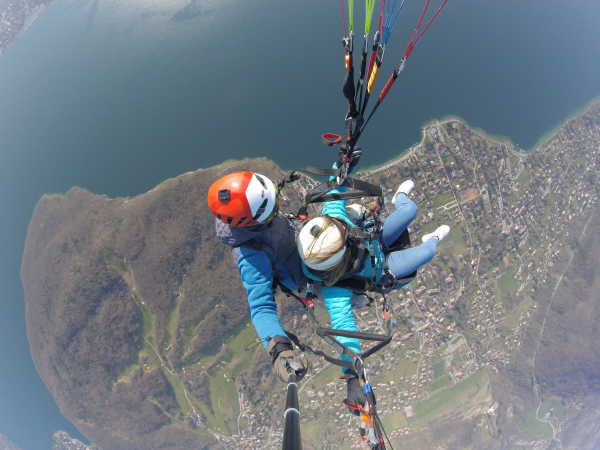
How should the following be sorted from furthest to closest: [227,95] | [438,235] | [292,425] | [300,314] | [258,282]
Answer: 1. [227,95]
2. [300,314]
3. [438,235]
4. [258,282]
5. [292,425]

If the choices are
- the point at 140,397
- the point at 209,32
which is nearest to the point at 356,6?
the point at 209,32

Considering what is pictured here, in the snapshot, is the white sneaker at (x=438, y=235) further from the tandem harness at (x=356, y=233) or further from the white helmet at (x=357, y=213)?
the white helmet at (x=357, y=213)

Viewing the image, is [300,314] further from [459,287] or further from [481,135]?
[481,135]

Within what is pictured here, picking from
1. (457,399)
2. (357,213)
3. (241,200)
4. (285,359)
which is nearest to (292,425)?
(285,359)

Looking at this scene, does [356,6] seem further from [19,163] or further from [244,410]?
[244,410]

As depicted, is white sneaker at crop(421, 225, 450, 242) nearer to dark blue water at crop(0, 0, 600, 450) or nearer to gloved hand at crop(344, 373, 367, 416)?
gloved hand at crop(344, 373, 367, 416)

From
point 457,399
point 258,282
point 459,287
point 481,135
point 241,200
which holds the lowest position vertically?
point 457,399
